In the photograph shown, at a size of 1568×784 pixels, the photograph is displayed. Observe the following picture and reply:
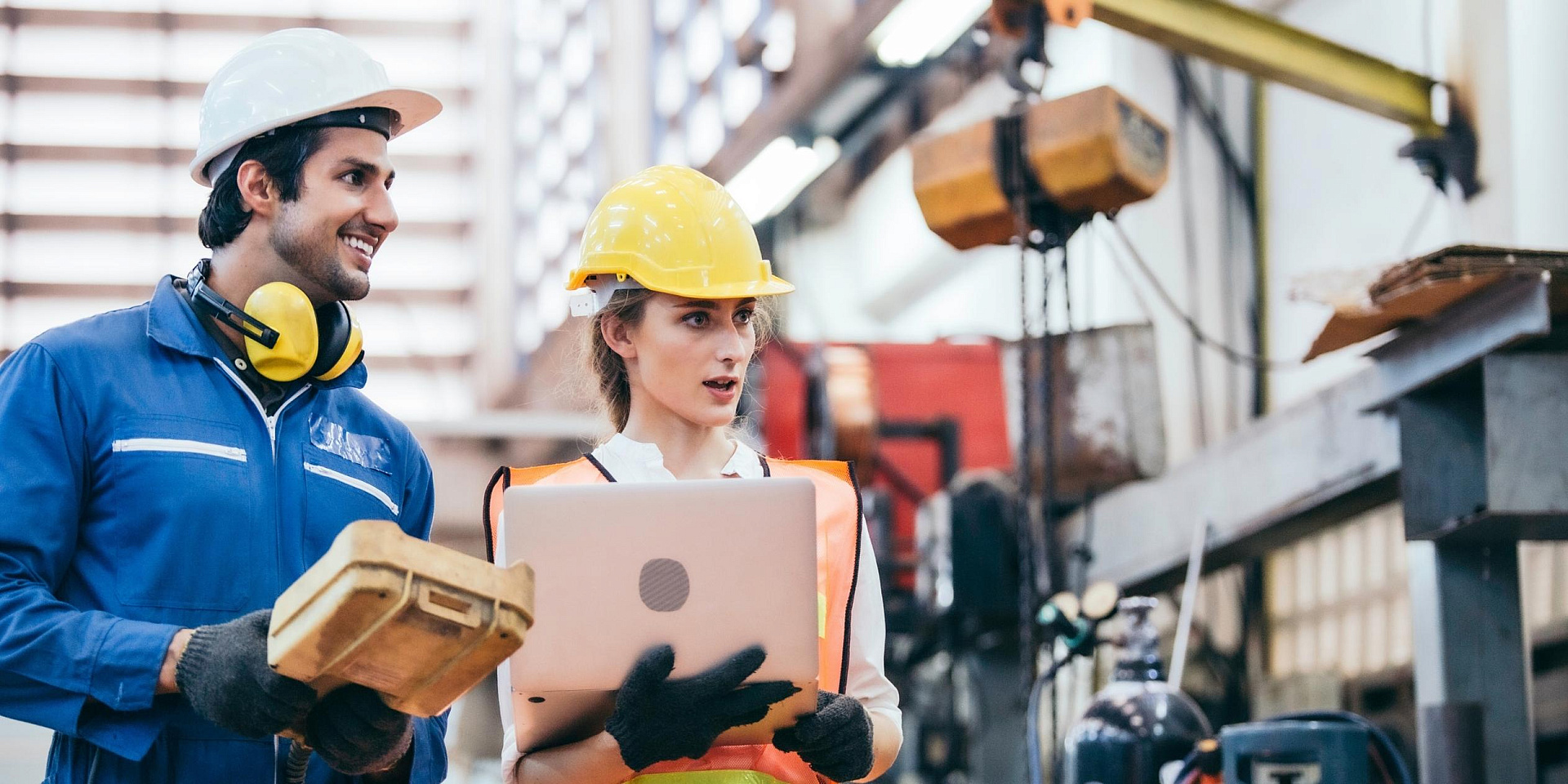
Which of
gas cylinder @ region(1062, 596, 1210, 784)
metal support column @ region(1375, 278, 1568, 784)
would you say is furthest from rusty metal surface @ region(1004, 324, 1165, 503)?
gas cylinder @ region(1062, 596, 1210, 784)

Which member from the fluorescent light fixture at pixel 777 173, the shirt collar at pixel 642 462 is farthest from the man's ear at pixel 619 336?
the fluorescent light fixture at pixel 777 173

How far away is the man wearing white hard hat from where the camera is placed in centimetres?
219

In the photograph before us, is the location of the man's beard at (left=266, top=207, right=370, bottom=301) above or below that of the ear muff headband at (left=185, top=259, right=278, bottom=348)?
above

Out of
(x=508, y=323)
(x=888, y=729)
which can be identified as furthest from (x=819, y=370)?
(x=508, y=323)

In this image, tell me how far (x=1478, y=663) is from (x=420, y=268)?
1879 cm

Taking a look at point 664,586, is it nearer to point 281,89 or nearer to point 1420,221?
point 281,89

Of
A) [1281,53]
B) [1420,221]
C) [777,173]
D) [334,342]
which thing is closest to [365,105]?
[334,342]

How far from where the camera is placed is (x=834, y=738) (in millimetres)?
2287

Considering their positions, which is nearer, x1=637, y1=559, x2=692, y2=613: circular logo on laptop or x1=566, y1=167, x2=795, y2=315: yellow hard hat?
x1=637, y1=559, x2=692, y2=613: circular logo on laptop

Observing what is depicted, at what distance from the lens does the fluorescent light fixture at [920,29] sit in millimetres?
9828

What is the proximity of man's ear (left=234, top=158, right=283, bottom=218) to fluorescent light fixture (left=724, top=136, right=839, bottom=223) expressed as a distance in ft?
31.8

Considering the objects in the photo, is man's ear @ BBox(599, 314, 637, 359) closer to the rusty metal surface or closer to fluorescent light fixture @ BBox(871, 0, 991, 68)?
the rusty metal surface

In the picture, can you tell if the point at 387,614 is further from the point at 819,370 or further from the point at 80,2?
the point at 80,2

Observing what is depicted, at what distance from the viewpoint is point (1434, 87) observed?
628 cm
